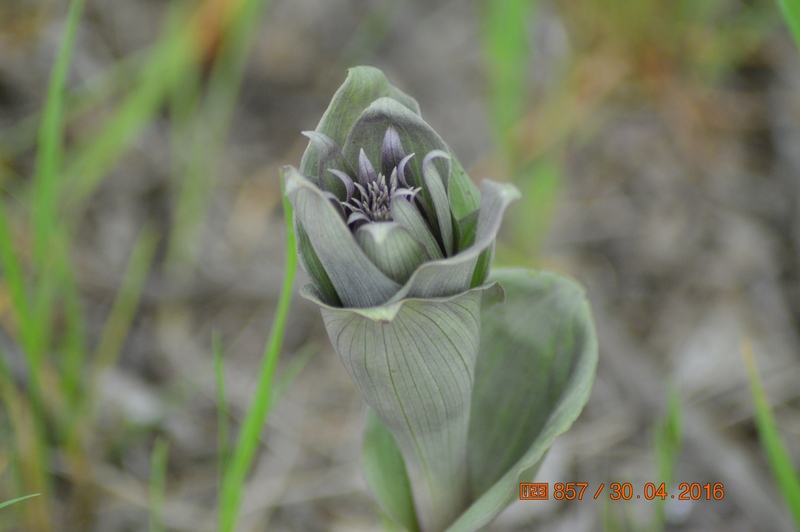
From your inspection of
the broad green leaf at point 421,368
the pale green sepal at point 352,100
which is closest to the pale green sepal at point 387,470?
the broad green leaf at point 421,368

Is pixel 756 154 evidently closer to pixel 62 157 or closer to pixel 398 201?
pixel 398 201

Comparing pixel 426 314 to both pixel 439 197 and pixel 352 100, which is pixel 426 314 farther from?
pixel 352 100

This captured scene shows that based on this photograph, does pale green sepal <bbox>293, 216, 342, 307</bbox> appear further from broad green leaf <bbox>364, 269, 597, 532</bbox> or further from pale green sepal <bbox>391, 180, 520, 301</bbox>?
broad green leaf <bbox>364, 269, 597, 532</bbox>

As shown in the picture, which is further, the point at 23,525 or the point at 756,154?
the point at 756,154

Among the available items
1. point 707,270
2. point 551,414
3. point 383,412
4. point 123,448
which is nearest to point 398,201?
point 383,412

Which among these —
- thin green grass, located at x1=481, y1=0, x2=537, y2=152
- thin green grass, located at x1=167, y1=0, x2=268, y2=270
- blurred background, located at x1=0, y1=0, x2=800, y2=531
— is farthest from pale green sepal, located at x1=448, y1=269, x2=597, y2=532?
thin green grass, located at x1=167, y1=0, x2=268, y2=270

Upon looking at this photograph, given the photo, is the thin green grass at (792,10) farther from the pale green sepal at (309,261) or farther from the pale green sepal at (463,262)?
the pale green sepal at (309,261)

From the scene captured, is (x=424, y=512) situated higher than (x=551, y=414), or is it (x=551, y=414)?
(x=551, y=414)
